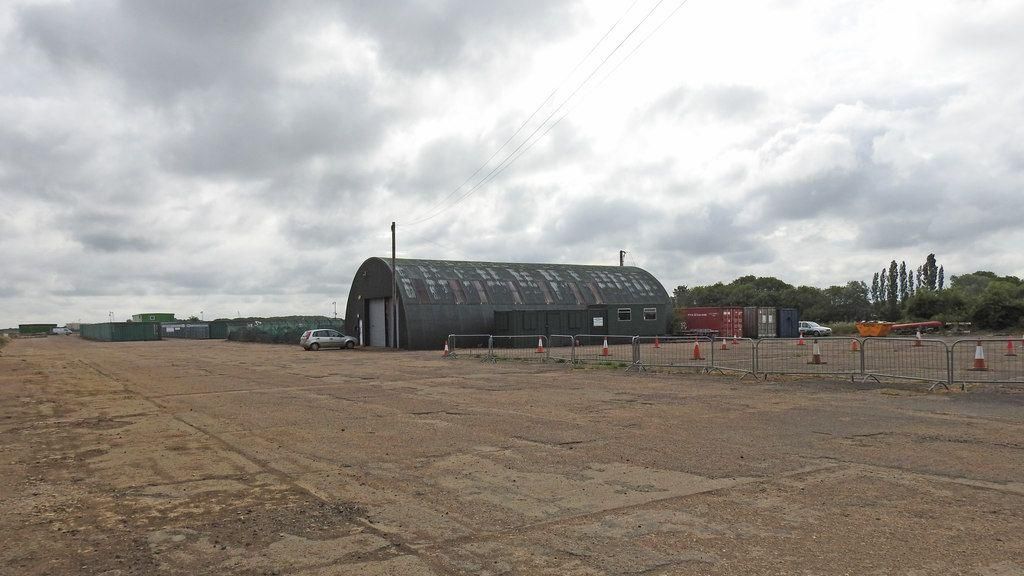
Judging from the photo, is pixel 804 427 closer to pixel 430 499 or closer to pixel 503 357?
pixel 430 499

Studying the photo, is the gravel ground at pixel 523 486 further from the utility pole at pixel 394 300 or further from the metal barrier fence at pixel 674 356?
the utility pole at pixel 394 300

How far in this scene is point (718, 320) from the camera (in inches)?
1999

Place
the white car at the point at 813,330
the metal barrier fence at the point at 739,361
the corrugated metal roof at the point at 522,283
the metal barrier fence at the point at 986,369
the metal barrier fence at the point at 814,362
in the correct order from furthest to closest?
the white car at the point at 813,330 → the corrugated metal roof at the point at 522,283 → the metal barrier fence at the point at 739,361 → the metal barrier fence at the point at 814,362 → the metal barrier fence at the point at 986,369

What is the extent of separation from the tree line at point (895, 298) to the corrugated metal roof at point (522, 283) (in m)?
27.0

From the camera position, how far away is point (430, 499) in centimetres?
693

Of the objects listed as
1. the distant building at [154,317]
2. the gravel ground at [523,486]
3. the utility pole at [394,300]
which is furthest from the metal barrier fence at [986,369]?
the distant building at [154,317]

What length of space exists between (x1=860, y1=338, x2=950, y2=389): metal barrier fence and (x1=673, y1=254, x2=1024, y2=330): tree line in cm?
4011

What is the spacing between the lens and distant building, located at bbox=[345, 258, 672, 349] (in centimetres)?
4334

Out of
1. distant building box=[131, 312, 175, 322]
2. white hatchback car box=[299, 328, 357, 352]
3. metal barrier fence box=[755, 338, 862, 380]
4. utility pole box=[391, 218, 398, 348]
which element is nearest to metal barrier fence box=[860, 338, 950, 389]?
metal barrier fence box=[755, 338, 862, 380]

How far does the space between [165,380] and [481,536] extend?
1971 centimetres

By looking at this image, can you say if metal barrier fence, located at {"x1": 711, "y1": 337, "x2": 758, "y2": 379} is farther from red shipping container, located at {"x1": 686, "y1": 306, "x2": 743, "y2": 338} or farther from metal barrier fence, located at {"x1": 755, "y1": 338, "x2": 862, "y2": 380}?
red shipping container, located at {"x1": 686, "y1": 306, "x2": 743, "y2": 338}

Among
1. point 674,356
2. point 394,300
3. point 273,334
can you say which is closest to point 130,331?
point 273,334

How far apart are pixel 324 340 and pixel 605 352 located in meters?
23.7

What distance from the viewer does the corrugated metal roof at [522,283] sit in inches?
1773
